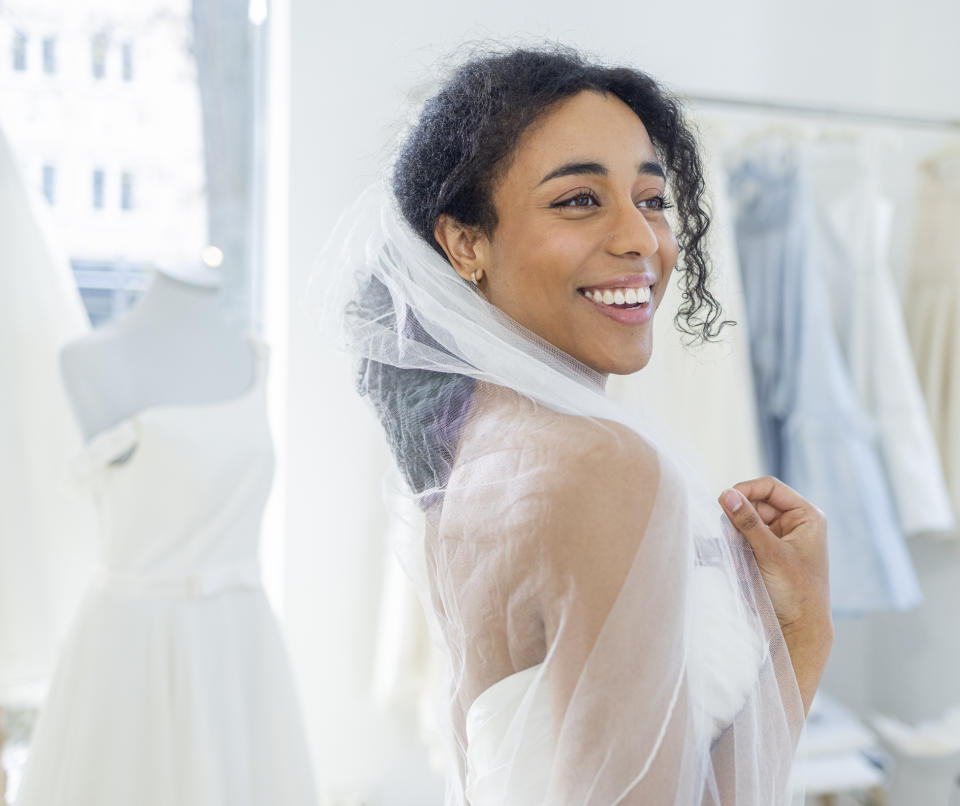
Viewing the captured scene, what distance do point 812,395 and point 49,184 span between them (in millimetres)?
1767

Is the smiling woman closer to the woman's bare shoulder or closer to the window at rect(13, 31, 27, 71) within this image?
the woman's bare shoulder

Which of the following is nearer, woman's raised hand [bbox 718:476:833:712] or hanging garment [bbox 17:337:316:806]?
woman's raised hand [bbox 718:476:833:712]

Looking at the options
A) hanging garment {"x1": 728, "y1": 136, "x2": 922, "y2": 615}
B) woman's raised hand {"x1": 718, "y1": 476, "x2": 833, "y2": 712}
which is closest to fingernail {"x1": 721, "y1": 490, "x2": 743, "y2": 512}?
woman's raised hand {"x1": 718, "y1": 476, "x2": 833, "y2": 712}

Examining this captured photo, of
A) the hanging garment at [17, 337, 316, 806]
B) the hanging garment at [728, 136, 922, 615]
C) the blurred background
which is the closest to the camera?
the hanging garment at [17, 337, 316, 806]

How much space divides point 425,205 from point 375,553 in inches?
50.8

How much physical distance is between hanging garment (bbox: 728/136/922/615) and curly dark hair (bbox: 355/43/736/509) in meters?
1.07

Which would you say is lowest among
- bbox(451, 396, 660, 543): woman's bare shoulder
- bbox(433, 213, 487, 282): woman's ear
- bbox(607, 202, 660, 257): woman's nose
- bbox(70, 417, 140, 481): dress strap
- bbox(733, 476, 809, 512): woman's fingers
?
bbox(70, 417, 140, 481): dress strap

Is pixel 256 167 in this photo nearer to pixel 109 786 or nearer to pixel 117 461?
pixel 117 461

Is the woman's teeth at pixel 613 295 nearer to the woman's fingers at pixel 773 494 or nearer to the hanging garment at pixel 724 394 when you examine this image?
the woman's fingers at pixel 773 494

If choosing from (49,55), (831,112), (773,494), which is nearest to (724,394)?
(831,112)

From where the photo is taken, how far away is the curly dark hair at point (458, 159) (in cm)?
77

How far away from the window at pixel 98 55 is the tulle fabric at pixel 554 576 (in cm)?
158

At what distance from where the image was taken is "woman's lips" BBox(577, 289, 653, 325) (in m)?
0.77

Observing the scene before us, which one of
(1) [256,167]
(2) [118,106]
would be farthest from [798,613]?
(2) [118,106]
